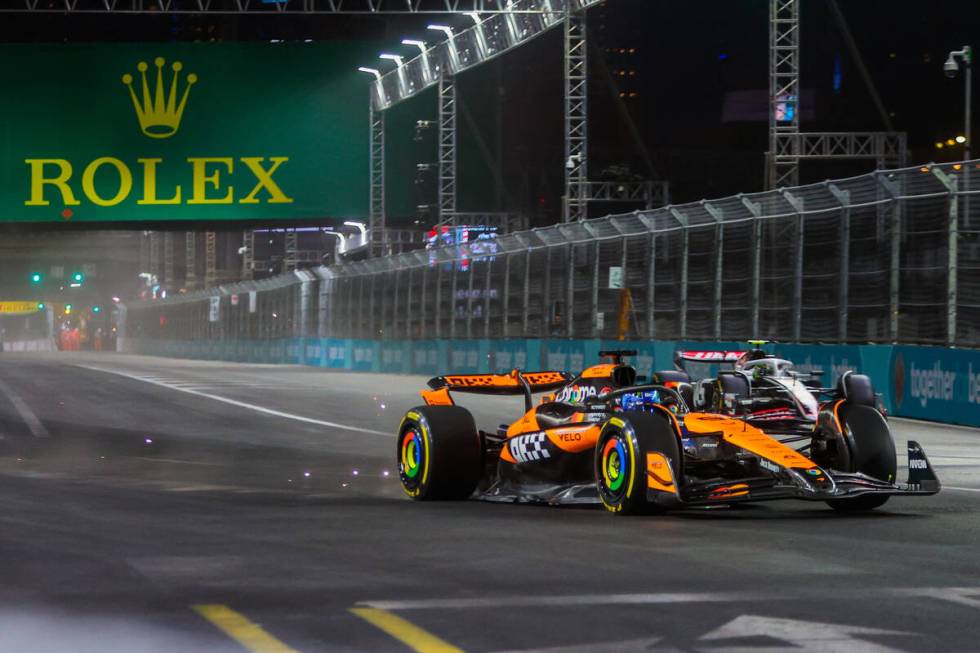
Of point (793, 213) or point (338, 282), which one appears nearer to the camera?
point (793, 213)

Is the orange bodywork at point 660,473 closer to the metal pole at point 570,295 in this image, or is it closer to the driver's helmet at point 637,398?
the driver's helmet at point 637,398

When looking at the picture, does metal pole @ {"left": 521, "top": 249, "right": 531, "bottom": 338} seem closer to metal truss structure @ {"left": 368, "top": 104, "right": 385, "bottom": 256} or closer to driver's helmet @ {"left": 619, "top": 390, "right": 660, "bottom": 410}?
metal truss structure @ {"left": 368, "top": 104, "right": 385, "bottom": 256}

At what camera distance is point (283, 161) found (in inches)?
2095

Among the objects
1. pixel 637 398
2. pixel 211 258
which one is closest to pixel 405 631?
pixel 637 398

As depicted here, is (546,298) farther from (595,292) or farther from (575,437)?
(575,437)

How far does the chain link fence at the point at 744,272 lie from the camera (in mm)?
19719

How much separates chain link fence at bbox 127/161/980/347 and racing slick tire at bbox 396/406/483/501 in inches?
378

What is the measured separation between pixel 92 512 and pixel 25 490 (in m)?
1.93

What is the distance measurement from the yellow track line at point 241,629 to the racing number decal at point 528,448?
15.1 feet

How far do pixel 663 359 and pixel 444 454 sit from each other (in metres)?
16.5

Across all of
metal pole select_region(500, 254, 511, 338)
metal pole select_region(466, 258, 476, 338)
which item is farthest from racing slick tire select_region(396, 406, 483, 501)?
metal pole select_region(466, 258, 476, 338)

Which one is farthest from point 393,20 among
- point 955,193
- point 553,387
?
point 553,387

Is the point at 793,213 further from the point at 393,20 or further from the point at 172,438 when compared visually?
the point at 393,20

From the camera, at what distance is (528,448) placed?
10.8 m
